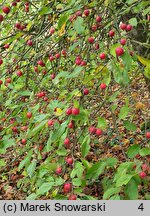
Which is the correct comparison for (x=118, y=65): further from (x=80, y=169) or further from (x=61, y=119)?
(x=80, y=169)

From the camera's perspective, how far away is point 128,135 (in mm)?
4840

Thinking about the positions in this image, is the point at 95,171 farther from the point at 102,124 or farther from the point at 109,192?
the point at 102,124

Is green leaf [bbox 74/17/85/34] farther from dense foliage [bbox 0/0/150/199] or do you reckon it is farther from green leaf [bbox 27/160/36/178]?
green leaf [bbox 27/160/36/178]

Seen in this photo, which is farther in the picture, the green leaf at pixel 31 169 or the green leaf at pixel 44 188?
the green leaf at pixel 31 169

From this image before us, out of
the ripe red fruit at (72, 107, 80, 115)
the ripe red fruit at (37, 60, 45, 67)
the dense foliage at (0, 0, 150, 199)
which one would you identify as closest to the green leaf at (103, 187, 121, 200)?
the dense foliage at (0, 0, 150, 199)

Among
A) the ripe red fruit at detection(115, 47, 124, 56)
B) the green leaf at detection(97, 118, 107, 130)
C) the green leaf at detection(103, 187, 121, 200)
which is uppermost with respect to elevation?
the ripe red fruit at detection(115, 47, 124, 56)

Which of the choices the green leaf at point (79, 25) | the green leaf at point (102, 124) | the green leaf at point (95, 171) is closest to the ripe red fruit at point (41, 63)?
the green leaf at point (79, 25)

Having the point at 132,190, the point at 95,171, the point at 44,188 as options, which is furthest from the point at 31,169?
the point at 132,190

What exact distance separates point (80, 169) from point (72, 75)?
0.50 meters

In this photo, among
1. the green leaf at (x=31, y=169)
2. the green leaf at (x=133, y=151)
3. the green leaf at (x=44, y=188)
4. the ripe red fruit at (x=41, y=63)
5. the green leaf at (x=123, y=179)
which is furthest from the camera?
the ripe red fruit at (x=41, y=63)

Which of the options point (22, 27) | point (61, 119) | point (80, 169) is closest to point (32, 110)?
point (61, 119)

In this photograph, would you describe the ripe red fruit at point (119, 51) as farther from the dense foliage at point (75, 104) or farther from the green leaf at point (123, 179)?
the green leaf at point (123, 179)

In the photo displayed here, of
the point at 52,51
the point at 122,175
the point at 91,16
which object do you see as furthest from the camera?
the point at 52,51

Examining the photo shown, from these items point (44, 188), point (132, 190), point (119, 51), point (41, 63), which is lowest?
point (132, 190)
